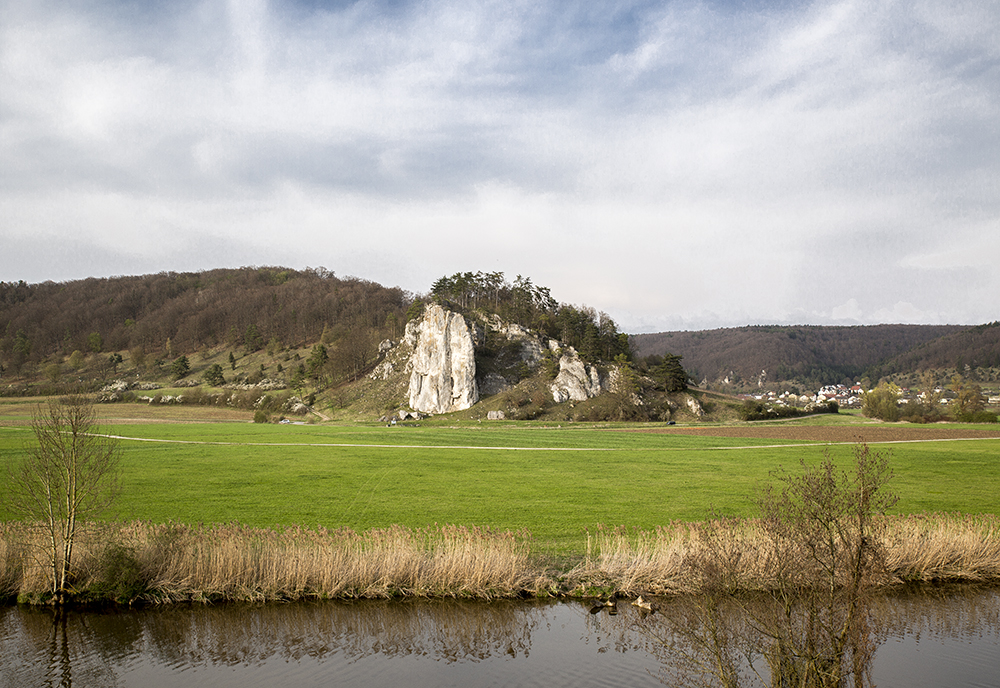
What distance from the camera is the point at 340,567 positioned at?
16.4m

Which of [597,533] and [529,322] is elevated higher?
[529,322]

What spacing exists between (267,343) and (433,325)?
83.1 meters

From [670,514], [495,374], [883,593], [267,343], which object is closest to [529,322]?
[495,374]

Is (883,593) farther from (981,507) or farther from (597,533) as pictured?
(981,507)

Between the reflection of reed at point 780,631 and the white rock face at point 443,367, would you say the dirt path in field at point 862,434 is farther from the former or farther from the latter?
the white rock face at point 443,367

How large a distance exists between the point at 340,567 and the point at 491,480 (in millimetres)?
16728

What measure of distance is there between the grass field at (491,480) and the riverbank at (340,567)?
309 cm

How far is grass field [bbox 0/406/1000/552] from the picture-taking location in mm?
23656

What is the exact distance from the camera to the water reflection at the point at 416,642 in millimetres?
11898

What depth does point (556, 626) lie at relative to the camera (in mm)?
14469

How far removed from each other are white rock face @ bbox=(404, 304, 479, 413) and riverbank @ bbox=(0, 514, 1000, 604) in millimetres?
90237

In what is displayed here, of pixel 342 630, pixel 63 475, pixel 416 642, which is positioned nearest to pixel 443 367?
pixel 63 475

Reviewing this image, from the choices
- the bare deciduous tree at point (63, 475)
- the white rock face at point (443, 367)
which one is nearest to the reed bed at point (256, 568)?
the bare deciduous tree at point (63, 475)

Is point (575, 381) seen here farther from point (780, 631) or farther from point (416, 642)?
point (780, 631)
